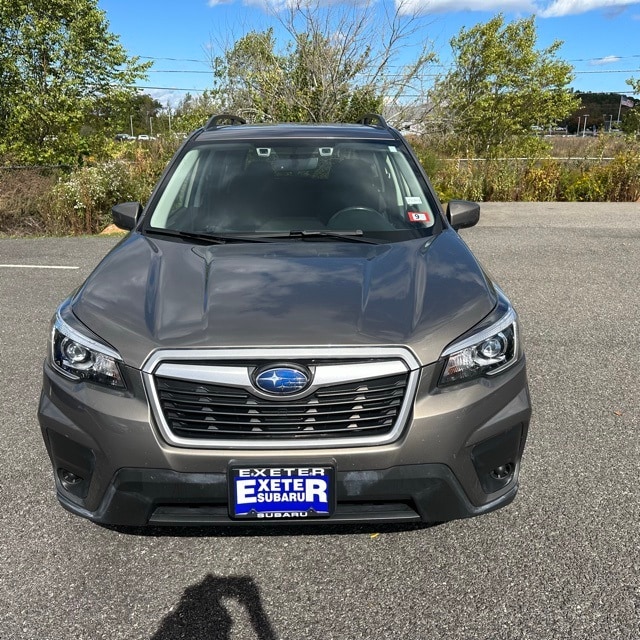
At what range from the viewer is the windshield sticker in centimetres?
353

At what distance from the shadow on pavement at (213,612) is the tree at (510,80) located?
91.4ft

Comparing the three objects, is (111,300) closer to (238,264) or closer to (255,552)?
(238,264)

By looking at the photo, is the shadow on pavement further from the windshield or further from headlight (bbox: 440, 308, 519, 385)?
the windshield

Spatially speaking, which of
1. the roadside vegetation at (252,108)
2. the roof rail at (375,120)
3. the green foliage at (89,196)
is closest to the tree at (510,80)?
the roadside vegetation at (252,108)

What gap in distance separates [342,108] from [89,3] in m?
6.49

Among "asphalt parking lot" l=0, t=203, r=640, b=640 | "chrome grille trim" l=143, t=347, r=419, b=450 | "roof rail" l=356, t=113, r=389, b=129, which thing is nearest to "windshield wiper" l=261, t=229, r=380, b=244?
"chrome grille trim" l=143, t=347, r=419, b=450

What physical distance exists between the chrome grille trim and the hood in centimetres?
5

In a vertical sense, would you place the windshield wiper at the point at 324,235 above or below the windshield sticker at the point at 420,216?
below

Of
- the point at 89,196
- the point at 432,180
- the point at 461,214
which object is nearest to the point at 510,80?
the point at 432,180

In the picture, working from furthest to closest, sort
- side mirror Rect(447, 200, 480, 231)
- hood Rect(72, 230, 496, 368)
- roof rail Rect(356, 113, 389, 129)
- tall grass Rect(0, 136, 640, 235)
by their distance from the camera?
tall grass Rect(0, 136, 640, 235)
roof rail Rect(356, 113, 389, 129)
side mirror Rect(447, 200, 480, 231)
hood Rect(72, 230, 496, 368)

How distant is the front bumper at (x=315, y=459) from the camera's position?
87.1 inches

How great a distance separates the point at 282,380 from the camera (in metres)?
2.22

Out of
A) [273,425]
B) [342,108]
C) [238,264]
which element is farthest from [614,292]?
[342,108]

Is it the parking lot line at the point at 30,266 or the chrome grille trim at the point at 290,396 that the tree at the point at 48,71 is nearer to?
the parking lot line at the point at 30,266
